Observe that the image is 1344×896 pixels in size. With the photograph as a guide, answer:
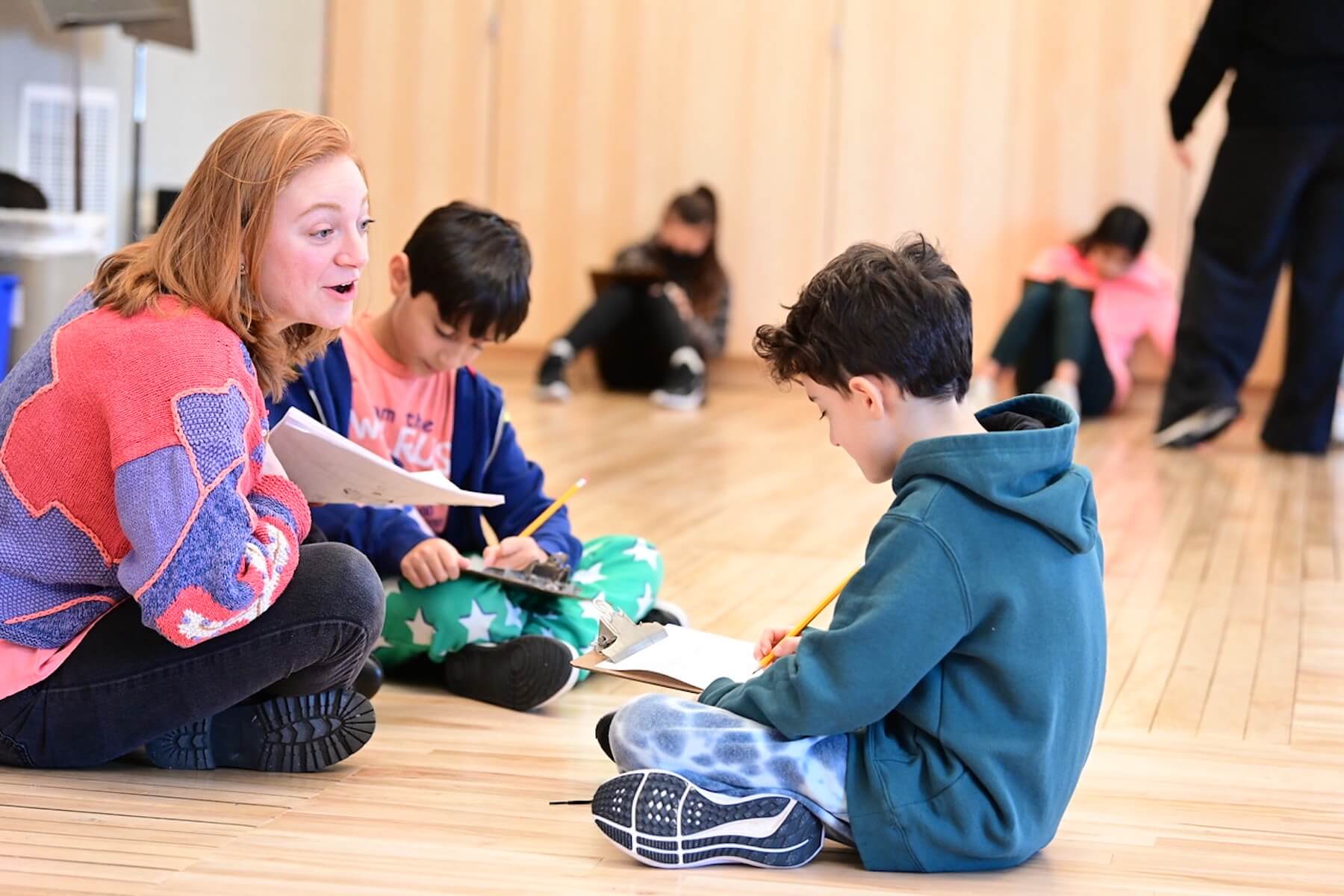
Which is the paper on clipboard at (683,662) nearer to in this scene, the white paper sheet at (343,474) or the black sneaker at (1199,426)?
the white paper sheet at (343,474)

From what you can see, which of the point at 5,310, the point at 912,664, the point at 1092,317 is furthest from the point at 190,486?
the point at 1092,317

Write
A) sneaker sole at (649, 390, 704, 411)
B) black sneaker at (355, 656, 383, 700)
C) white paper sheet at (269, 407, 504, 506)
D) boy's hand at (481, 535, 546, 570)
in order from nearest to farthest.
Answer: white paper sheet at (269, 407, 504, 506) → black sneaker at (355, 656, 383, 700) → boy's hand at (481, 535, 546, 570) → sneaker sole at (649, 390, 704, 411)

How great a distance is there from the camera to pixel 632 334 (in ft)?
15.4

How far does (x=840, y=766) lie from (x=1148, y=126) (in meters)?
3.89

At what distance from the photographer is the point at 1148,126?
15.2 feet

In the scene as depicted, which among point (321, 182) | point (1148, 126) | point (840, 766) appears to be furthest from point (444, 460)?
point (1148, 126)

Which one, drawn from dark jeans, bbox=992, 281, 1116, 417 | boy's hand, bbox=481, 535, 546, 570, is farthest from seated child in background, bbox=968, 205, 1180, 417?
boy's hand, bbox=481, 535, 546, 570

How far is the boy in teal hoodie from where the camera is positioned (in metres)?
1.10

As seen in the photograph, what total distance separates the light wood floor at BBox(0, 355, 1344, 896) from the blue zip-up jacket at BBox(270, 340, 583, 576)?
0.17m

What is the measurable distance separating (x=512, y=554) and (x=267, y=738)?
0.40 meters

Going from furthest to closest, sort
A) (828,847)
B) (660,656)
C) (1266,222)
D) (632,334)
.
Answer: (632,334)
(1266,222)
(660,656)
(828,847)

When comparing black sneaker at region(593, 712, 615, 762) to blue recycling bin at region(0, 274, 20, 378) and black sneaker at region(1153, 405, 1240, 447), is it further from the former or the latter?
black sneaker at region(1153, 405, 1240, 447)

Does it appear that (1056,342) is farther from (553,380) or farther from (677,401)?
(553,380)

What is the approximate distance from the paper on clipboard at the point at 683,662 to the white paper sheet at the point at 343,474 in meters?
0.26
